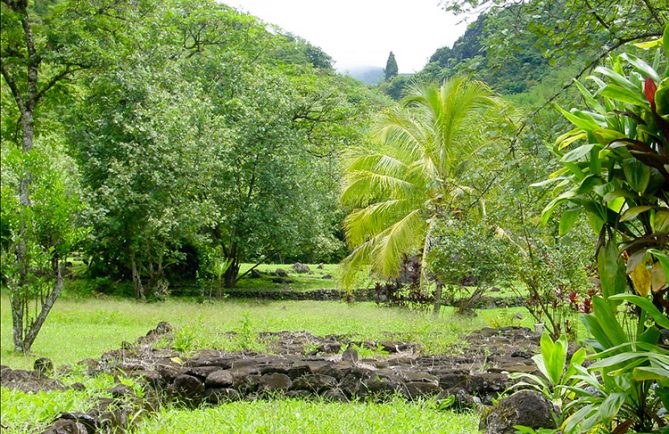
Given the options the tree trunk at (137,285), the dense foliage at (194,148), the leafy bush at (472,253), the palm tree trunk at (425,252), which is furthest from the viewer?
the tree trunk at (137,285)

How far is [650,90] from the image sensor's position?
80.6 inches

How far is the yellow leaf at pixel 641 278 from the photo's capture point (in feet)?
7.29

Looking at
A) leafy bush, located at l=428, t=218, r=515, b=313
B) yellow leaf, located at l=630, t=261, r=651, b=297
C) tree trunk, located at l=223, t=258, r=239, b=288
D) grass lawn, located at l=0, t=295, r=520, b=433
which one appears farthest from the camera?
tree trunk, located at l=223, t=258, r=239, b=288

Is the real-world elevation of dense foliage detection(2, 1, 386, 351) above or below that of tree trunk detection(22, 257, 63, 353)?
above

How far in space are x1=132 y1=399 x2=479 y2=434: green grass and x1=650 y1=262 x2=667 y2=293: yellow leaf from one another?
2050mm

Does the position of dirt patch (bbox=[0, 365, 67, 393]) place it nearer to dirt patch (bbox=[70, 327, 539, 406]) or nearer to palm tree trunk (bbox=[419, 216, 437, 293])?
dirt patch (bbox=[70, 327, 539, 406])

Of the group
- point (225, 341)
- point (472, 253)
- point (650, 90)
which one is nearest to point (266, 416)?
point (650, 90)

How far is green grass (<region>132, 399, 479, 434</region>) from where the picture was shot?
3682mm

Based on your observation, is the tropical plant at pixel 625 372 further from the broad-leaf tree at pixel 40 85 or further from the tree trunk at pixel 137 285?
the tree trunk at pixel 137 285

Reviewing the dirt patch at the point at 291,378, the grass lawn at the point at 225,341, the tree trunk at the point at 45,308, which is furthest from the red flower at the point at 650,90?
the tree trunk at the point at 45,308

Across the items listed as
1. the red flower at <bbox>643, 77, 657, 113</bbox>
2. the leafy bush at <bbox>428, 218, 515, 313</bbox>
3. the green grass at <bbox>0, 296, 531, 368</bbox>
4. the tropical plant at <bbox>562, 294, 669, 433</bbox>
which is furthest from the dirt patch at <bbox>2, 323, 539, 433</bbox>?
the red flower at <bbox>643, 77, 657, 113</bbox>

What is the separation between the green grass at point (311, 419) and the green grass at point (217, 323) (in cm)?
240

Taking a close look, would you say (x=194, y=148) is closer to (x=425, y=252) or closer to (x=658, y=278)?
(x=425, y=252)

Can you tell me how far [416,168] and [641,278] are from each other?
11.0 meters
